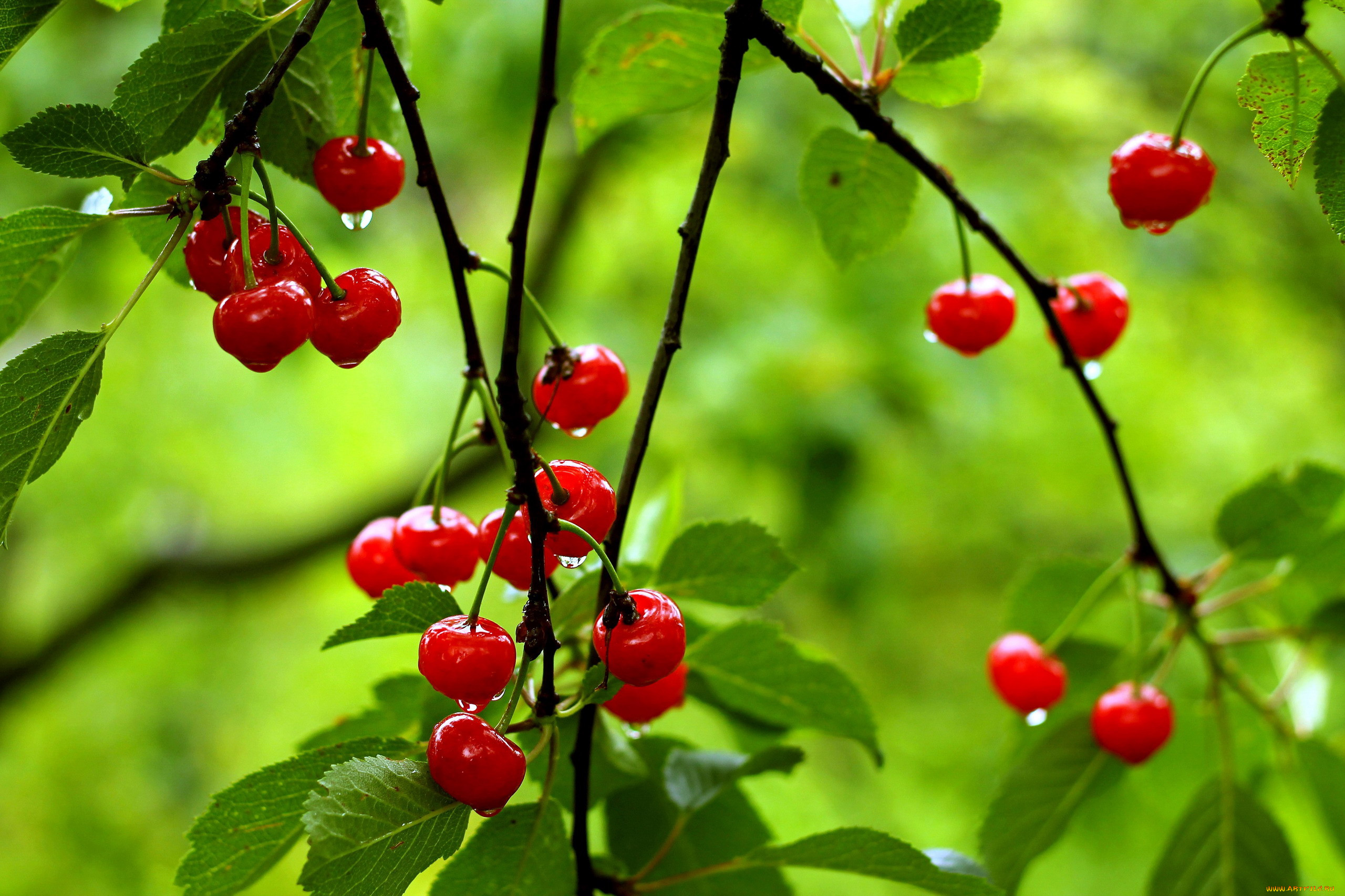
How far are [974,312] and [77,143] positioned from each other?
126 centimetres

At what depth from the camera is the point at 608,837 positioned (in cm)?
144

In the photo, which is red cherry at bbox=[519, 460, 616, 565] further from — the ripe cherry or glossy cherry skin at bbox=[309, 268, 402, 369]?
glossy cherry skin at bbox=[309, 268, 402, 369]

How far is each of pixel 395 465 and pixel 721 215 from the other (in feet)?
10.3

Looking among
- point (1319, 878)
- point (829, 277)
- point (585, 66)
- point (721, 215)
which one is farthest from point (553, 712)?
point (721, 215)

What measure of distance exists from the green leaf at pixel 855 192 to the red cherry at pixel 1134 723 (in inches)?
34.5

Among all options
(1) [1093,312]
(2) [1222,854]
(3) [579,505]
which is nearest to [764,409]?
(1) [1093,312]

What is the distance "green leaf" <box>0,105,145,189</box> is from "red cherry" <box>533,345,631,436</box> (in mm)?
488

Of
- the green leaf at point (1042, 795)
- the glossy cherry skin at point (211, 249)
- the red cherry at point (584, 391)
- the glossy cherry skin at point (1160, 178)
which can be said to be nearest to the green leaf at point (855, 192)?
the glossy cherry skin at point (1160, 178)

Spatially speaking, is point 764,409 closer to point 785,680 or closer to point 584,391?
point 785,680

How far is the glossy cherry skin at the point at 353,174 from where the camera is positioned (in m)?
1.09

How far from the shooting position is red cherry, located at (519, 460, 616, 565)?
957mm

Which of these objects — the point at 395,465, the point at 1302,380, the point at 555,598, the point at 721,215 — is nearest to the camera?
the point at 555,598

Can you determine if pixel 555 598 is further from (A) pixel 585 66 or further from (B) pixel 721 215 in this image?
(B) pixel 721 215

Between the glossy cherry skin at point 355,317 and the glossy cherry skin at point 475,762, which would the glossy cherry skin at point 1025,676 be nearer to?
the glossy cherry skin at point 475,762
